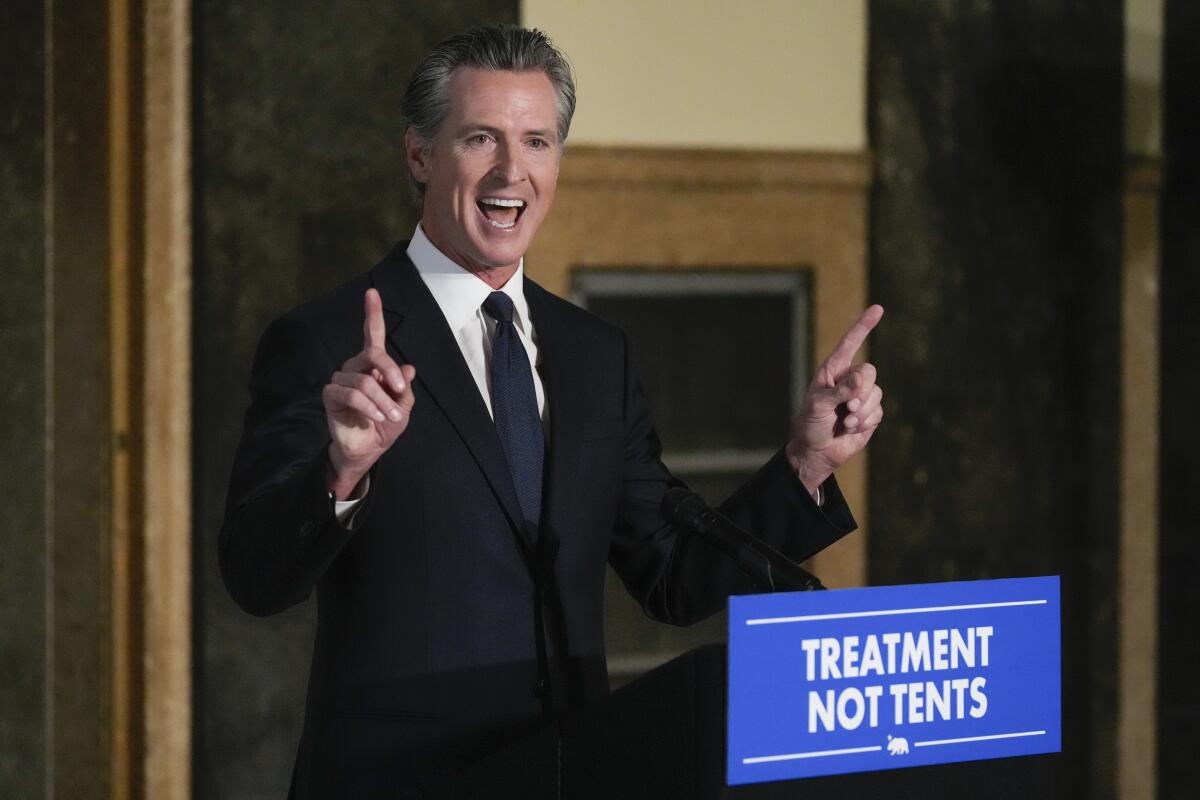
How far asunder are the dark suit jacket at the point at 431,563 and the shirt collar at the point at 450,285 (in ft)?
0.14

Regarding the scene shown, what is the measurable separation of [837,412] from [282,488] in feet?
2.21

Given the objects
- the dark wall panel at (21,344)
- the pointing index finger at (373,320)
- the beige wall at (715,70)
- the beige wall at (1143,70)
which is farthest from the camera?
the beige wall at (1143,70)

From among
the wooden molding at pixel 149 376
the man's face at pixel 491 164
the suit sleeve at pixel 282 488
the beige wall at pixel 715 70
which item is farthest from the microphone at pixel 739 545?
the beige wall at pixel 715 70

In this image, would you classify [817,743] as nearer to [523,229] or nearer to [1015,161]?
[523,229]

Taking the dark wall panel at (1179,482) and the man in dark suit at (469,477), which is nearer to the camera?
the man in dark suit at (469,477)

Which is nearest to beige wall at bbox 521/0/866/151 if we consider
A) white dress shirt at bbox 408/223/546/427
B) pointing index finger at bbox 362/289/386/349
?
white dress shirt at bbox 408/223/546/427

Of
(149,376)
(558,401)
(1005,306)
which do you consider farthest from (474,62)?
(1005,306)

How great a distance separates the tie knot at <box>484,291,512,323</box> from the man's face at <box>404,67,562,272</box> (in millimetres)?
40

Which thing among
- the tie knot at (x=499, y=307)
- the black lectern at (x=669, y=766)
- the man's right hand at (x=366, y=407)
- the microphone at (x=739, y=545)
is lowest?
the black lectern at (x=669, y=766)

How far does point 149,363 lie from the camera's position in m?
3.87

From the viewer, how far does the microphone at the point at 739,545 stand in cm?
167

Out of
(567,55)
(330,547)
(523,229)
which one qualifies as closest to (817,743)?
(330,547)

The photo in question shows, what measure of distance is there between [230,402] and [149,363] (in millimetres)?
222

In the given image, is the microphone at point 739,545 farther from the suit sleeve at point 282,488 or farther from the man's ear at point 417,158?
the man's ear at point 417,158
